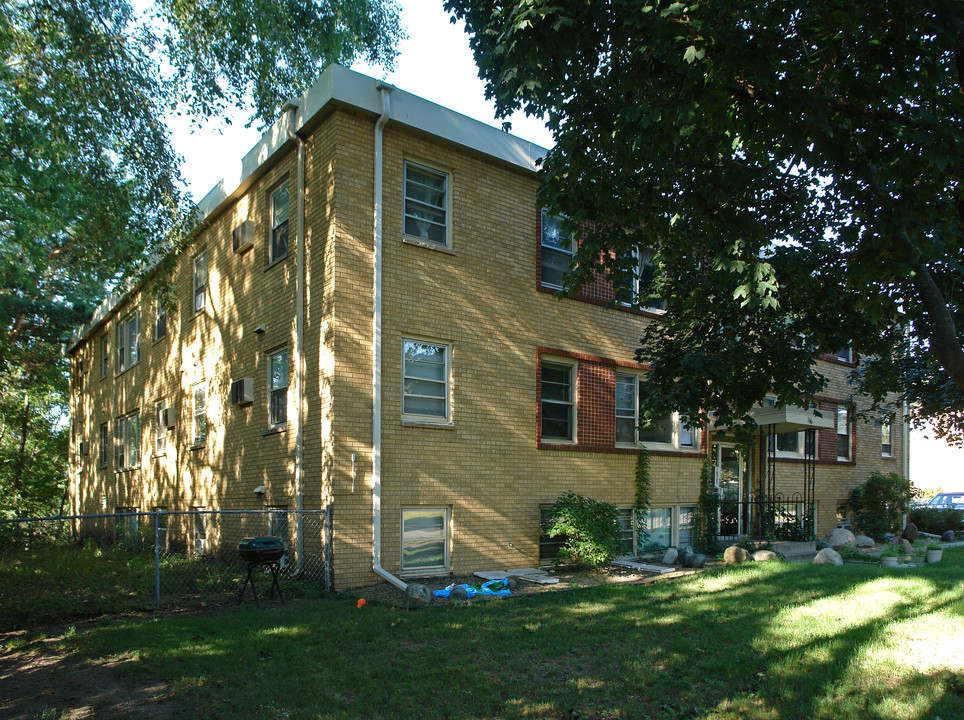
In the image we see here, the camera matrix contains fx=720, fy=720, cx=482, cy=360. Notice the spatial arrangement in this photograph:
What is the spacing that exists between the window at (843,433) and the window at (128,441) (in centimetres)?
1971

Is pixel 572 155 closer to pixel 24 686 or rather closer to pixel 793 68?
pixel 793 68

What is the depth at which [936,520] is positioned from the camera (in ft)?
73.9

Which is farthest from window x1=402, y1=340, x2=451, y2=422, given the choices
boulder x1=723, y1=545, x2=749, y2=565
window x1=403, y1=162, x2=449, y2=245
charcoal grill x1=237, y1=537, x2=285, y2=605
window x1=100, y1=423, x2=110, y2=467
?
window x1=100, y1=423, x2=110, y2=467

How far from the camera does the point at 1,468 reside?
105 ft

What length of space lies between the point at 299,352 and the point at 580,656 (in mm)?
6859

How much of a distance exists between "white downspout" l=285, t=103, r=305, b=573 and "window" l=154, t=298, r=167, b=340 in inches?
307

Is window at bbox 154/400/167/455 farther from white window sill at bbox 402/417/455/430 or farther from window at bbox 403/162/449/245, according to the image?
window at bbox 403/162/449/245

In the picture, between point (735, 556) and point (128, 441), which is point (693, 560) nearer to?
point (735, 556)

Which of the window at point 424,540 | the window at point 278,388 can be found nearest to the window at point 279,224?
the window at point 278,388

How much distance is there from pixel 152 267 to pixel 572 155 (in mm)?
12035

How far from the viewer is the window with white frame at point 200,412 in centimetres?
1515

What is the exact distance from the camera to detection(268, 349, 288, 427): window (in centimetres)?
1234

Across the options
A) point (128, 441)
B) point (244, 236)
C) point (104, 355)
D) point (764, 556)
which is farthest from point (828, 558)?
point (104, 355)

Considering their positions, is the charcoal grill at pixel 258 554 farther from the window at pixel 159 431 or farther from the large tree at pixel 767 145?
the window at pixel 159 431
